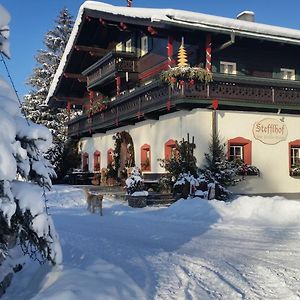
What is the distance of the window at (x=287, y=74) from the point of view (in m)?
21.4

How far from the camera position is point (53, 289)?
16.0ft

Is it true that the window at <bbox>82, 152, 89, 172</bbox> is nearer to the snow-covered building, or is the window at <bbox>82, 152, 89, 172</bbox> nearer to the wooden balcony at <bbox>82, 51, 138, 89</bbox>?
the snow-covered building

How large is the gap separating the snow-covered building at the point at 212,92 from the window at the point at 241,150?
4 centimetres

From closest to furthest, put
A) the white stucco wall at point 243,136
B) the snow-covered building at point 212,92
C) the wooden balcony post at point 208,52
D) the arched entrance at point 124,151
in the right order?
the snow-covered building at point 212,92
the wooden balcony post at point 208,52
the white stucco wall at point 243,136
the arched entrance at point 124,151

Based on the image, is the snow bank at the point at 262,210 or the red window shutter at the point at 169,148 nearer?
the snow bank at the point at 262,210

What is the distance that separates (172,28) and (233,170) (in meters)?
5.56

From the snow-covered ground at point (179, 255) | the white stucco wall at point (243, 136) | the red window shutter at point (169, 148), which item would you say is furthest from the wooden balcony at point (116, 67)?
the snow-covered ground at point (179, 255)

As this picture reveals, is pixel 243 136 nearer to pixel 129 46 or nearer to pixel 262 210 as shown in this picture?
pixel 262 210

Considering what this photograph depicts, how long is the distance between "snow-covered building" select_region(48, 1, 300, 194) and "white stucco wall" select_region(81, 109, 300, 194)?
0.04 m

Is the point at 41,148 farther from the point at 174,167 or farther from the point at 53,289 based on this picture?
the point at 174,167

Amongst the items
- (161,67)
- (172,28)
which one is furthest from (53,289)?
(161,67)

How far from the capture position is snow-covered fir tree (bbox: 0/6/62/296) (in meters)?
4.25

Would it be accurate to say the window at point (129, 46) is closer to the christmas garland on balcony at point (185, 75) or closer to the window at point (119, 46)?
the window at point (119, 46)

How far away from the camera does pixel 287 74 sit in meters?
21.6
